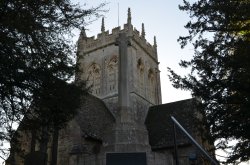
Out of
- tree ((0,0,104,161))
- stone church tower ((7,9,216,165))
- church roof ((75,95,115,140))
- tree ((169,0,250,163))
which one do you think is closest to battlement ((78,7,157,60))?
stone church tower ((7,9,216,165))

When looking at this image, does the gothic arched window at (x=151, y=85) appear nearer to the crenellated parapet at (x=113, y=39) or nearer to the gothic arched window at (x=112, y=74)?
the crenellated parapet at (x=113, y=39)

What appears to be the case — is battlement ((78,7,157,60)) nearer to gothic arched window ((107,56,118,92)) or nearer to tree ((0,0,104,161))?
gothic arched window ((107,56,118,92))

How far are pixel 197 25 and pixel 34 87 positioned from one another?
674 centimetres

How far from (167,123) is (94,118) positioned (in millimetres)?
5298

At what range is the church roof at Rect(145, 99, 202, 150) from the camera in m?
19.9

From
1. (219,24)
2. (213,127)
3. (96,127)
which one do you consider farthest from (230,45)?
(96,127)

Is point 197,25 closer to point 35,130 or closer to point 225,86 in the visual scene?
point 225,86

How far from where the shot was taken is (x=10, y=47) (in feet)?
24.4

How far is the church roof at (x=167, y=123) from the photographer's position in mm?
19875

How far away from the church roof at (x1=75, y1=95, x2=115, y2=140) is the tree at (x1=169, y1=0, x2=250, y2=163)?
725cm

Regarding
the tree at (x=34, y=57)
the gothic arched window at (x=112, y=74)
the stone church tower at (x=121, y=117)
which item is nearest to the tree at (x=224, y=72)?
the stone church tower at (x=121, y=117)

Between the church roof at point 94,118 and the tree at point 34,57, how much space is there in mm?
7942

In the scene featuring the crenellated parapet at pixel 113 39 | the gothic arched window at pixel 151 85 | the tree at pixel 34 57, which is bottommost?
the tree at pixel 34 57

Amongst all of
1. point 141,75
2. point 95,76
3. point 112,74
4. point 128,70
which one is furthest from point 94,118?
point 141,75
